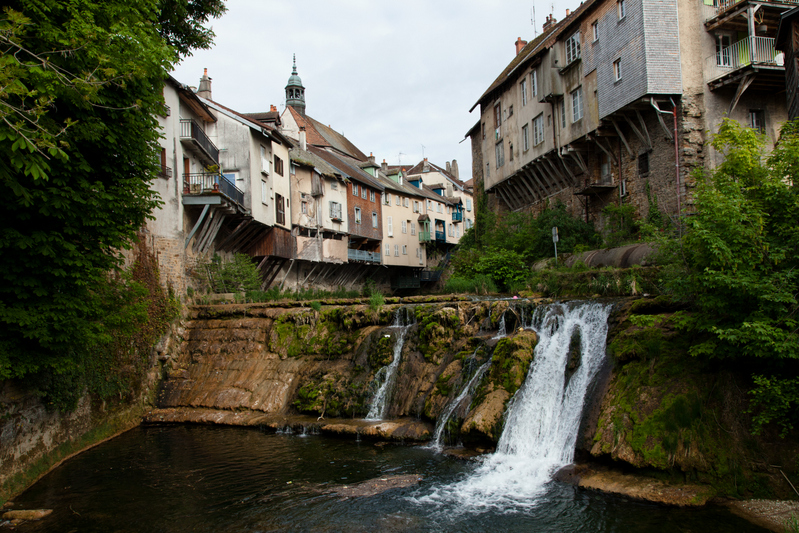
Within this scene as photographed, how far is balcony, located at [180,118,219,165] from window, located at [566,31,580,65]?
60.5 feet

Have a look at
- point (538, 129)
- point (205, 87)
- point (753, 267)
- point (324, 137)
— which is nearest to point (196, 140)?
point (205, 87)

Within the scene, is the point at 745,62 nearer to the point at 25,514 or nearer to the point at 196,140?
the point at 196,140

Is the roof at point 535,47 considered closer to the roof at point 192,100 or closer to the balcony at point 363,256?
the balcony at point 363,256

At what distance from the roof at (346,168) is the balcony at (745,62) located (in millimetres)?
24485

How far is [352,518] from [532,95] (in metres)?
28.5

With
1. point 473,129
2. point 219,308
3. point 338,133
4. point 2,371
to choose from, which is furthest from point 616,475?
point 338,133

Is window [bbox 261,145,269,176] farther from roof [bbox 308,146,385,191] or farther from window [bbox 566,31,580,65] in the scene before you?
window [bbox 566,31,580,65]

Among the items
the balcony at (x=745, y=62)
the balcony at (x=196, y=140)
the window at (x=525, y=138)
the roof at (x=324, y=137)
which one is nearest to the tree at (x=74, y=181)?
the balcony at (x=196, y=140)

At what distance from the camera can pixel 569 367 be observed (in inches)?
502

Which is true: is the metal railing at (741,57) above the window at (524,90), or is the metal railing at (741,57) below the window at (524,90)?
below

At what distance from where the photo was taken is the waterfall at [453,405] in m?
13.2

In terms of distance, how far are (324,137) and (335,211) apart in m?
13.8

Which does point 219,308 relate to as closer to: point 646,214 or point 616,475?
point 616,475

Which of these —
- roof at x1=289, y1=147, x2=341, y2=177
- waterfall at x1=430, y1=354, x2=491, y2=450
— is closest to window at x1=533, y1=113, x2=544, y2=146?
roof at x1=289, y1=147, x2=341, y2=177
